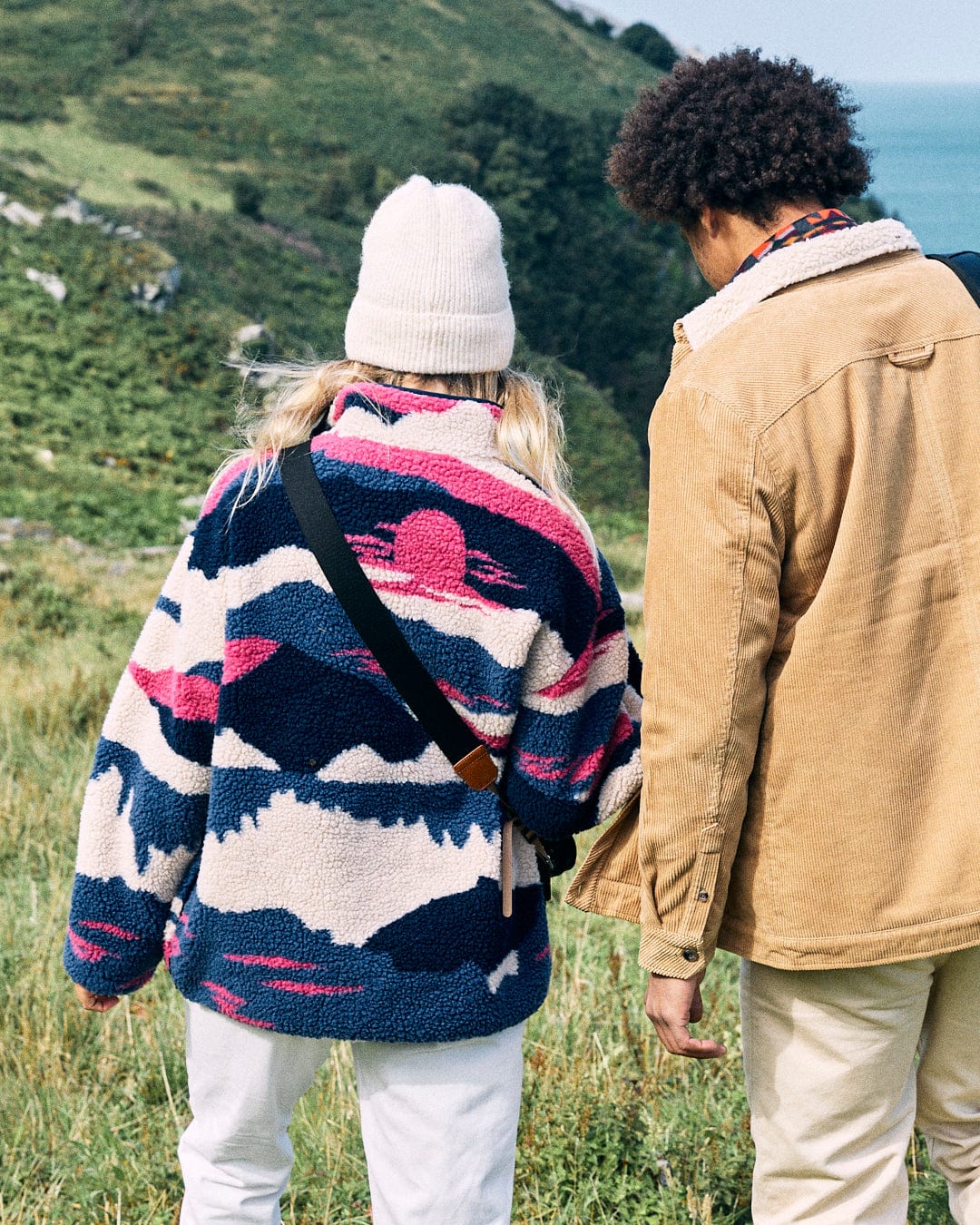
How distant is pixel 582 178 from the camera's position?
145 ft

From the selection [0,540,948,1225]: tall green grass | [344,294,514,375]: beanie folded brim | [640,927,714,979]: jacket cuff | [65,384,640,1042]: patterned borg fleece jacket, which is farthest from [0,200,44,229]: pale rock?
[640,927,714,979]: jacket cuff

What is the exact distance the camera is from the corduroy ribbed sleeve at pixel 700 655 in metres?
1.76

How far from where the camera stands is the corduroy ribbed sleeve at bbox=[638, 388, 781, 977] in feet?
5.77

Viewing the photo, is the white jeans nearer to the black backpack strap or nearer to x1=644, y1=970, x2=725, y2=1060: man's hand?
x1=644, y1=970, x2=725, y2=1060: man's hand

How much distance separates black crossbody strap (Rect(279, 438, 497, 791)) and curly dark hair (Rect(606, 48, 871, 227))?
0.77 m

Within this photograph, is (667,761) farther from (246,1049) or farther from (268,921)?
(246,1049)

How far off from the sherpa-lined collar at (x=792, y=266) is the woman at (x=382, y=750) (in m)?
0.26

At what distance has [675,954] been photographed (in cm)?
188

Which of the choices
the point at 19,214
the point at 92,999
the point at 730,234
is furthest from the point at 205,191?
the point at 92,999

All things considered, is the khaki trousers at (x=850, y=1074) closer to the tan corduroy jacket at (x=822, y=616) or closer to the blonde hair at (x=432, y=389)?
the tan corduroy jacket at (x=822, y=616)

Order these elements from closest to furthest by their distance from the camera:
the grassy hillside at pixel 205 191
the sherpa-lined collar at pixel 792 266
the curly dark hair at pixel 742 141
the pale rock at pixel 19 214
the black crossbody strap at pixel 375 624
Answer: the black crossbody strap at pixel 375 624, the sherpa-lined collar at pixel 792 266, the curly dark hair at pixel 742 141, the grassy hillside at pixel 205 191, the pale rock at pixel 19 214

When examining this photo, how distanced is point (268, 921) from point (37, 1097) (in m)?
1.38

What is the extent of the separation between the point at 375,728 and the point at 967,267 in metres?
1.13

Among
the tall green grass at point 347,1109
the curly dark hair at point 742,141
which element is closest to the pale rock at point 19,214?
the tall green grass at point 347,1109
